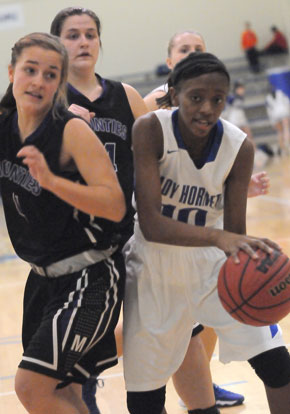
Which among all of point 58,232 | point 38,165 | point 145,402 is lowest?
point 145,402

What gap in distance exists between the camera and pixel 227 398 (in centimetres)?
382

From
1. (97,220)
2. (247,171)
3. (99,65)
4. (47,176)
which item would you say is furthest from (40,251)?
(99,65)

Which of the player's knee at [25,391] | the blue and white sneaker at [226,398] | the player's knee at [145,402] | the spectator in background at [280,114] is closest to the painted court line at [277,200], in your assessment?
Result: the blue and white sneaker at [226,398]

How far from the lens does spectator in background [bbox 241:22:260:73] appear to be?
1877 centimetres

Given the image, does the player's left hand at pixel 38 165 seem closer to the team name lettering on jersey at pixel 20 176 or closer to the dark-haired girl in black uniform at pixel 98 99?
the team name lettering on jersey at pixel 20 176

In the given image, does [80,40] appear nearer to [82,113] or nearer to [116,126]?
[116,126]

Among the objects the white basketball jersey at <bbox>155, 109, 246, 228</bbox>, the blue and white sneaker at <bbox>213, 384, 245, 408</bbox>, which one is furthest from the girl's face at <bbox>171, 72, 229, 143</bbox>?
the blue and white sneaker at <bbox>213, 384, 245, 408</bbox>

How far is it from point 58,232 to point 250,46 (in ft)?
55.3

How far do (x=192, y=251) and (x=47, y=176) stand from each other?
29.6 inches

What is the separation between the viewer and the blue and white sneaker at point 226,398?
12.5 feet

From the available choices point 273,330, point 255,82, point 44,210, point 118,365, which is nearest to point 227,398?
point 118,365

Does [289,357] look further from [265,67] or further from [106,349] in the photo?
[265,67]

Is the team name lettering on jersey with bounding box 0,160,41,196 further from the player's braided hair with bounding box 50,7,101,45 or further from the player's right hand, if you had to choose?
the player's braided hair with bounding box 50,7,101,45

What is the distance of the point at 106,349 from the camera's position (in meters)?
2.82
